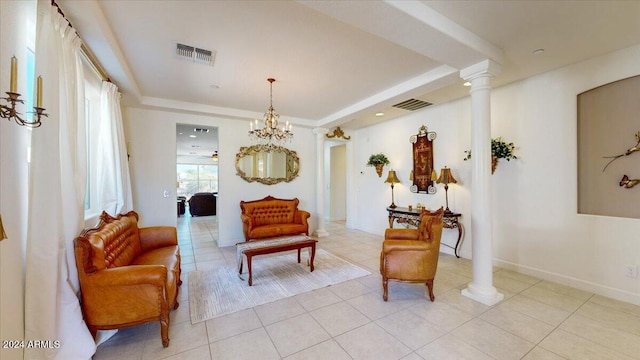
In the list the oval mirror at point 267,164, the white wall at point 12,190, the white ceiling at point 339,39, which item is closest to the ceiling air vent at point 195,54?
the white ceiling at point 339,39

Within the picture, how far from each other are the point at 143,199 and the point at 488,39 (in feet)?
18.8

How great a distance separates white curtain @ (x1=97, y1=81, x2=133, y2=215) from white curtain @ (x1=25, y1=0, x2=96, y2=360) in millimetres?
1144

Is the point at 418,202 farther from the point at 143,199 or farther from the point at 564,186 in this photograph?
the point at 143,199

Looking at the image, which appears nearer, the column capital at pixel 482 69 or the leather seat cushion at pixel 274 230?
the column capital at pixel 482 69

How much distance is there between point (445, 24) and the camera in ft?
7.14

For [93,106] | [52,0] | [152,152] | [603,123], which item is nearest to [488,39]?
[603,123]

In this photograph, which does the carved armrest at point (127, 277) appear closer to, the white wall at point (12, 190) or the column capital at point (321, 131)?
the white wall at point (12, 190)

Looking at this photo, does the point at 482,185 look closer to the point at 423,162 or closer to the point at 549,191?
the point at 549,191

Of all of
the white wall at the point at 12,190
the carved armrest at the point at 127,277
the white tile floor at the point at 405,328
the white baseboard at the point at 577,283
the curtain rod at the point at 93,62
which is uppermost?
the curtain rod at the point at 93,62

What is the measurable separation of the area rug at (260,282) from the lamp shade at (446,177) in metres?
2.14

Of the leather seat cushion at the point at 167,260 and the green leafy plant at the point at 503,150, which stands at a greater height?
the green leafy plant at the point at 503,150

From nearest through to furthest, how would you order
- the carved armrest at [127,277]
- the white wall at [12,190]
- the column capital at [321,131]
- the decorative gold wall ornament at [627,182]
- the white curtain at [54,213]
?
the white wall at [12,190]
the white curtain at [54,213]
the carved armrest at [127,277]
the decorative gold wall ornament at [627,182]
the column capital at [321,131]

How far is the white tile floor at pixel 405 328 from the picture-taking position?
1.96 meters

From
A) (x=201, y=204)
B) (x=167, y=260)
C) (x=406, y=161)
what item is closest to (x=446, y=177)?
(x=406, y=161)
